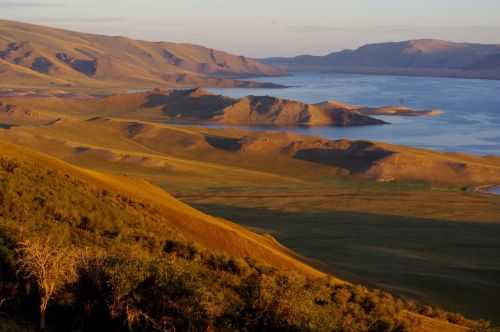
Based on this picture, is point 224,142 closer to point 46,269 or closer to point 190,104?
point 190,104

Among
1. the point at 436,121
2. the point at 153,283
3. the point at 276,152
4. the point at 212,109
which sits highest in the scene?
the point at 153,283

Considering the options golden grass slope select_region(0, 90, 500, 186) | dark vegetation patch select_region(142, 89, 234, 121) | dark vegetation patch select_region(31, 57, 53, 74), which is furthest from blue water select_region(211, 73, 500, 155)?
dark vegetation patch select_region(31, 57, 53, 74)

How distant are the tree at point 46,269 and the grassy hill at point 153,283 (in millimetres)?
117

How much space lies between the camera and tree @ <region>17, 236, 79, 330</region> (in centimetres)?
861

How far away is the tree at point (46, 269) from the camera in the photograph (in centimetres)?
861

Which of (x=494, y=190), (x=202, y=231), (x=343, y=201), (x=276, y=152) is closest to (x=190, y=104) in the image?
(x=276, y=152)

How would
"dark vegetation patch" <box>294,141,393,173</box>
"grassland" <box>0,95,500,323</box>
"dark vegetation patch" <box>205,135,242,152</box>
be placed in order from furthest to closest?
"dark vegetation patch" <box>205,135,242,152</box>
"dark vegetation patch" <box>294,141,393,173</box>
"grassland" <box>0,95,500,323</box>

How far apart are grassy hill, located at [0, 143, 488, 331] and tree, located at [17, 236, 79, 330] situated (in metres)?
0.12

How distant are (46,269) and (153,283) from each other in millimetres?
1305

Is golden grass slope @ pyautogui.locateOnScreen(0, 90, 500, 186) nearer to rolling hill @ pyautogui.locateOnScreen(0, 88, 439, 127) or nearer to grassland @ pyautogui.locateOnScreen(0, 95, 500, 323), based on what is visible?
grassland @ pyautogui.locateOnScreen(0, 95, 500, 323)

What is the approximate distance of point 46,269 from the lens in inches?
346

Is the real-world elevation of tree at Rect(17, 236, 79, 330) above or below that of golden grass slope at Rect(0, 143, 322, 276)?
above

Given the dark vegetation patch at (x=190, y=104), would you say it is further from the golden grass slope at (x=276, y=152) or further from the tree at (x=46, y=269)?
the tree at (x=46, y=269)

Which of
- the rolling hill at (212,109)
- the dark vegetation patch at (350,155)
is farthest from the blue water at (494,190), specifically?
the rolling hill at (212,109)
